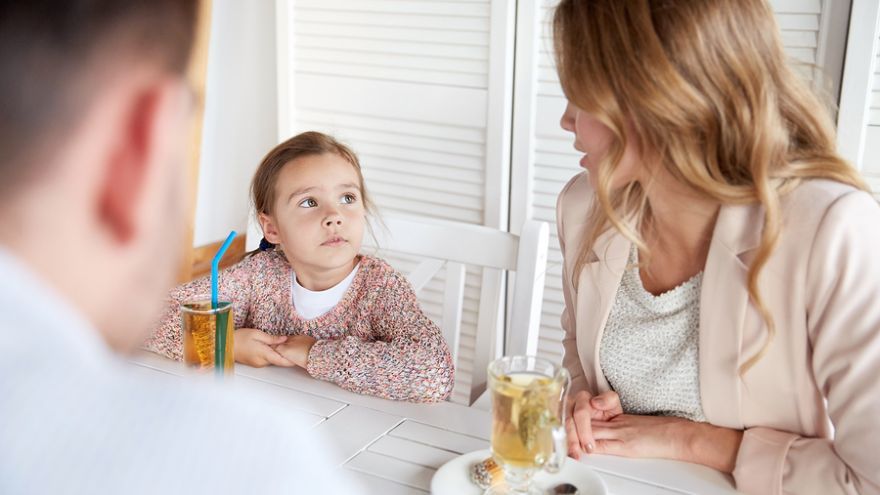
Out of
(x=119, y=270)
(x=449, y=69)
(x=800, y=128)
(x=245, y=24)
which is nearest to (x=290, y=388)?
(x=800, y=128)

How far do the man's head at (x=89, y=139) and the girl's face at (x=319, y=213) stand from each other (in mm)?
1347

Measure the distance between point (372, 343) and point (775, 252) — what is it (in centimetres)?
67

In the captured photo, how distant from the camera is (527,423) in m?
1.03

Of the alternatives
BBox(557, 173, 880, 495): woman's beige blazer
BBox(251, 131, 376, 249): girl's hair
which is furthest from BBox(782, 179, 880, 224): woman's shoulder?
BBox(251, 131, 376, 249): girl's hair

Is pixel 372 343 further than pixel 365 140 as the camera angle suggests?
No

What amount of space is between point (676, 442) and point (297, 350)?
63 cm

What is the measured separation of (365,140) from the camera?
2.81 meters


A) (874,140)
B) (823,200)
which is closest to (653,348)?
(823,200)

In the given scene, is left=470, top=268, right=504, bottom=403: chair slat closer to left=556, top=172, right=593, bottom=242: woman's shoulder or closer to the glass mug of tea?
left=556, top=172, right=593, bottom=242: woman's shoulder

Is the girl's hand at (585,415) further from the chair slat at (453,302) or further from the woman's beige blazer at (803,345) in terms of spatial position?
the chair slat at (453,302)

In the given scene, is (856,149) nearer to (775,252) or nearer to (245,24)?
(775,252)

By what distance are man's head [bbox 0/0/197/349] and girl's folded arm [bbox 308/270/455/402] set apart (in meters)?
1.06

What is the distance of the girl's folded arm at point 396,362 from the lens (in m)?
1.39

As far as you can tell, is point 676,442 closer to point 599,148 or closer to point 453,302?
point 599,148
